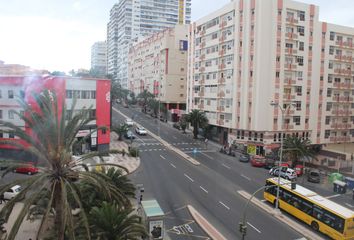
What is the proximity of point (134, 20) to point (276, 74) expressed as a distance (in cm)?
12916

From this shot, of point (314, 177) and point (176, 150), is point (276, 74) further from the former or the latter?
point (176, 150)

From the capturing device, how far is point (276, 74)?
179 ft

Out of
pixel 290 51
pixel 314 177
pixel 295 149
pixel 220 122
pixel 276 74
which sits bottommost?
pixel 314 177

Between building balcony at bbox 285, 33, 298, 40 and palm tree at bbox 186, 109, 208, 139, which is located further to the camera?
palm tree at bbox 186, 109, 208, 139

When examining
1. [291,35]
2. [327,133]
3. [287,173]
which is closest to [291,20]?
[291,35]

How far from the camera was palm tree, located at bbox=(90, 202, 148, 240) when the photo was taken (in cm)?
1588

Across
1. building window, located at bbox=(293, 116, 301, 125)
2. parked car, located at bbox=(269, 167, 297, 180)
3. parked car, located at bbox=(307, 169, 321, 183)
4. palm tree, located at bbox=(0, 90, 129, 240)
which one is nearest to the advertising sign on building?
palm tree, located at bbox=(0, 90, 129, 240)

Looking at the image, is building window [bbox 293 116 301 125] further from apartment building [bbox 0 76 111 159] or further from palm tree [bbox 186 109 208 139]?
apartment building [bbox 0 76 111 159]

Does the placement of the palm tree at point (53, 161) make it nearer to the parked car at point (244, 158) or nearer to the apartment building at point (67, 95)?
the apartment building at point (67, 95)

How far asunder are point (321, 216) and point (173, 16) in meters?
170

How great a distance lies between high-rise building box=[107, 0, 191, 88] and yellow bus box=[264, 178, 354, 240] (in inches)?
5220

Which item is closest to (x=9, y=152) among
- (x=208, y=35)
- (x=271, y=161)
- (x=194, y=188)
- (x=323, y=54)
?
(x=194, y=188)

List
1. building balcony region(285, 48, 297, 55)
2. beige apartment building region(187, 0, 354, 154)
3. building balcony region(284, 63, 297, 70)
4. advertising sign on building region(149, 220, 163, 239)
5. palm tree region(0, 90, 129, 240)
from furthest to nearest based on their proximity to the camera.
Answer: building balcony region(284, 63, 297, 70) < building balcony region(285, 48, 297, 55) < beige apartment building region(187, 0, 354, 154) < advertising sign on building region(149, 220, 163, 239) < palm tree region(0, 90, 129, 240)

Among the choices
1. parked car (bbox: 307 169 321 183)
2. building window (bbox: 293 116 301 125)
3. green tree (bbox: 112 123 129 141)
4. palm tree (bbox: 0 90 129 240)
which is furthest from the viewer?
green tree (bbox: 112 123 129 141)
